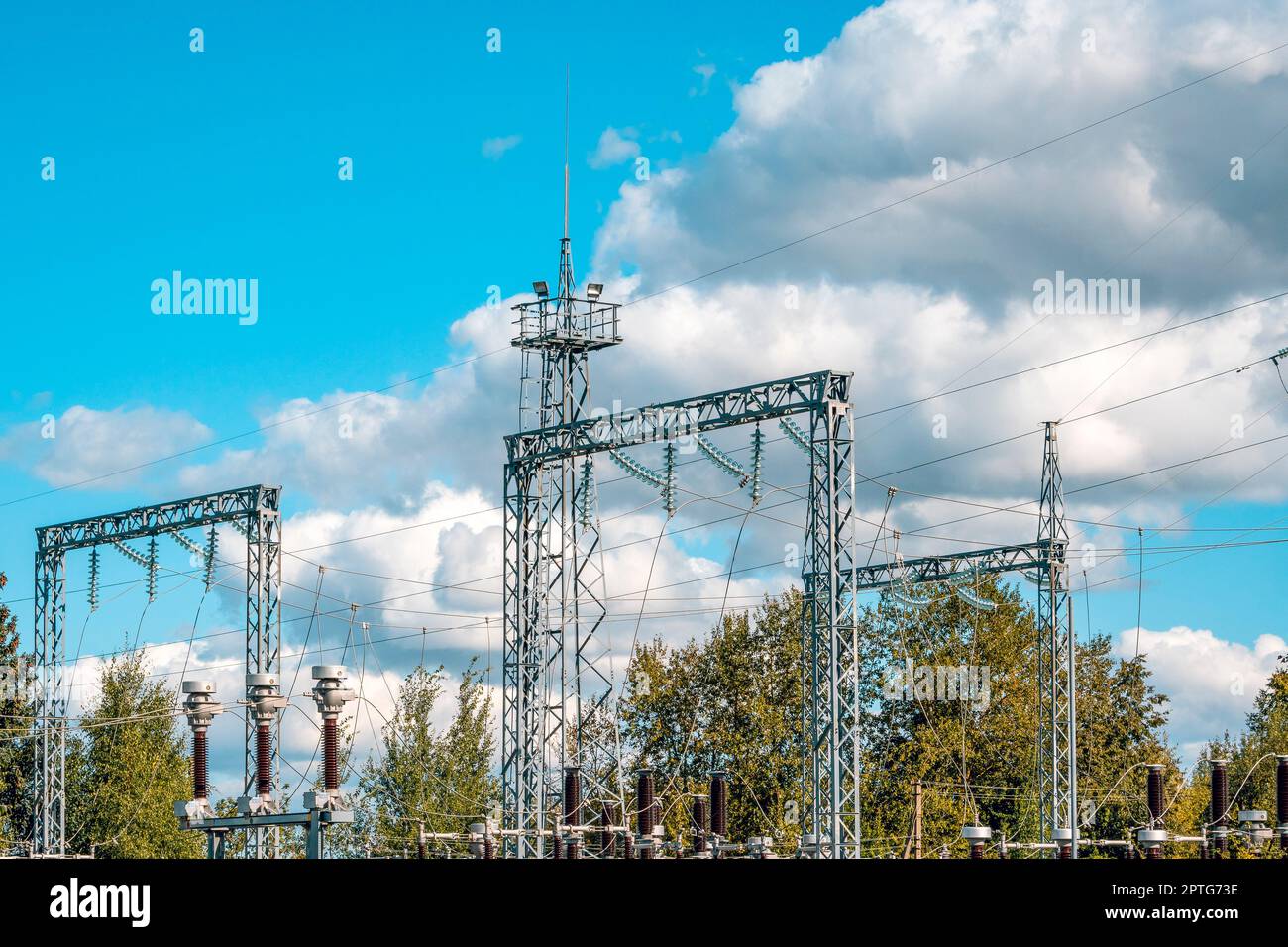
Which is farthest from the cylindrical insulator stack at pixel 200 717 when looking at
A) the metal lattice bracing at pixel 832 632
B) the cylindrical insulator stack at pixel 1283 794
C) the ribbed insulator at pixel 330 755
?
the cylindrical insulator stack at pixel 1283 794

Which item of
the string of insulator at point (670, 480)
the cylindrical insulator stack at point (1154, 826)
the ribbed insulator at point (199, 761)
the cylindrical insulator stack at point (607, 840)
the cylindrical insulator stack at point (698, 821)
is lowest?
the cylindrical insulator stack at point (698, 821)

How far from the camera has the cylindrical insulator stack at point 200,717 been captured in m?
18.0

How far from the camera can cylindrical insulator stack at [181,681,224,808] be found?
18.0 metres

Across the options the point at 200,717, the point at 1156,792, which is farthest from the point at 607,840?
the point at 200,717

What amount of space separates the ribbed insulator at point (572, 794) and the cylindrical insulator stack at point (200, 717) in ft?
60.9

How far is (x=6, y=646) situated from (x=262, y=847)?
3001 centimetres

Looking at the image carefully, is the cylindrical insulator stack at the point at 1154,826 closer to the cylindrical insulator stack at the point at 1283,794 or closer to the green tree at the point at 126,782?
the cylindrical insulator stack at the point at 1283,794

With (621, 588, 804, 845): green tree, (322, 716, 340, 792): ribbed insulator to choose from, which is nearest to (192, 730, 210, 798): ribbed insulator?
(322, 716, 340, 792): ribbed insulator

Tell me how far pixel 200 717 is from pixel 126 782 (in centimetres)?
4671
